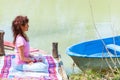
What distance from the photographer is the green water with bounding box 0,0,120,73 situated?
9.55 meters

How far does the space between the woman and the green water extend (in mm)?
1505

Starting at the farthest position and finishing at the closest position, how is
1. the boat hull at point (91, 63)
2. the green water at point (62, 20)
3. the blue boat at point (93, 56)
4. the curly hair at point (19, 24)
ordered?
the green water at point (62, 20) → the boat hull at point (91, 63) → the blue boat at point (93, 56) → the curly hair at point (19, 24)

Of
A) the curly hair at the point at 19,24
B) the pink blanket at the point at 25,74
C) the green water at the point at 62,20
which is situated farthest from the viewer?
the green water at the point at 62,20

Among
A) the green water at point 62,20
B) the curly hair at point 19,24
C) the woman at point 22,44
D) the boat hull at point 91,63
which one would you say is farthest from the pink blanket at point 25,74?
the green water at point 62,20

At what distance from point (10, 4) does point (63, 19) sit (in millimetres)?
2861

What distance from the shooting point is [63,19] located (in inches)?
479

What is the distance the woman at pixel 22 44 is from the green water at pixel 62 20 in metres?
1.50

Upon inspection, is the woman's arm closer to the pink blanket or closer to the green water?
the pink blanket

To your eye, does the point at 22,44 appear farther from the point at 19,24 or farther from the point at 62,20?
the point at 62,20

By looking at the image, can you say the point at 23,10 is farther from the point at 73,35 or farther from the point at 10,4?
the point at 73,35

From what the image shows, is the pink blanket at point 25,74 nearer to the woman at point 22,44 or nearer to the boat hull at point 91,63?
the woman at point 22,44

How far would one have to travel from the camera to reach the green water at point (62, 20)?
9.55 m

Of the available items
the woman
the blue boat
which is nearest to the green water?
the blue boat

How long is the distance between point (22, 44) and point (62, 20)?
653cm
